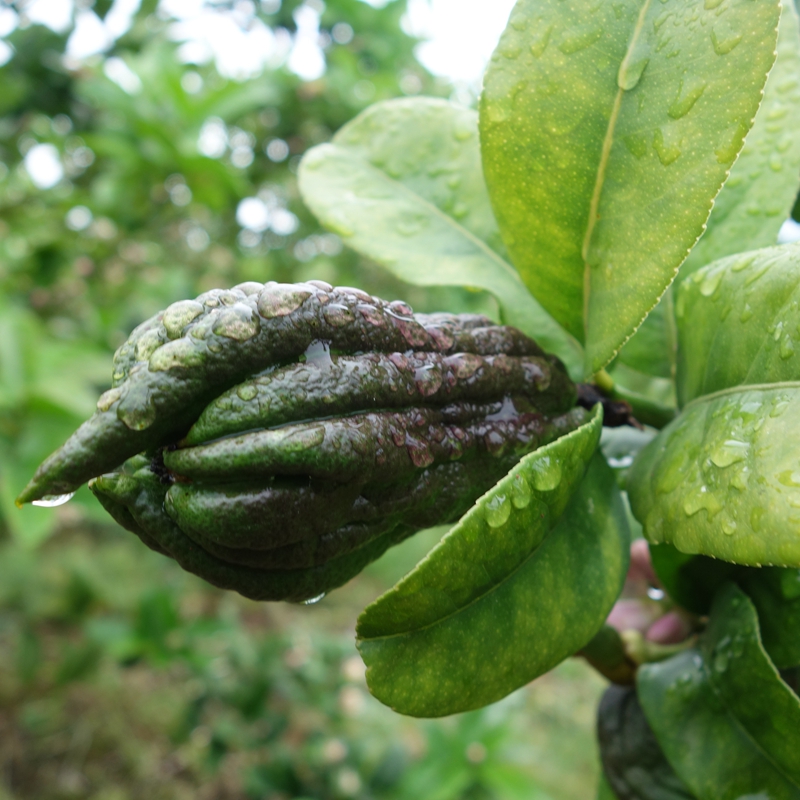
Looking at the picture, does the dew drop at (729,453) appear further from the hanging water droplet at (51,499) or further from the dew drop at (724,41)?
the hanging water droplet at (51,499)

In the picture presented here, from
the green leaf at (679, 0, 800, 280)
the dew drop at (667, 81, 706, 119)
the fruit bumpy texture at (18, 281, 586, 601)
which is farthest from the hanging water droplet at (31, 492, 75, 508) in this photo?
the green leaf at (679, 0, 800, 280)

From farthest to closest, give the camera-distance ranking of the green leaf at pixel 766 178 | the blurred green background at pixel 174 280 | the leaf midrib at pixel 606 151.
A: the blurred green background at pixel 174 280
the green leaf at pixel 766 178
the leaf midrib at pixel 606 151

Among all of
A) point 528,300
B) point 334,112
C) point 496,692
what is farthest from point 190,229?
point 496,692

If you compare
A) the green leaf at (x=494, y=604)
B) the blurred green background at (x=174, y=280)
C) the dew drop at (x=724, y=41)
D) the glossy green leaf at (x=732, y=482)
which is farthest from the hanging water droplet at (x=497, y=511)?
the blurred green background at (x=174, y=280)

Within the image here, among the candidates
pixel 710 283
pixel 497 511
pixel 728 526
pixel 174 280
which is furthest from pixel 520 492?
pixel 174 280

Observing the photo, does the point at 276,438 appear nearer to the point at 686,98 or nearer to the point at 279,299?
the point at 279,299

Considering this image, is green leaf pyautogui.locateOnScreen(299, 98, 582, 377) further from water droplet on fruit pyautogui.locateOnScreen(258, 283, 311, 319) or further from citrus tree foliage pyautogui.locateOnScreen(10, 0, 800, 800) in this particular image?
water droplet on fruit pyautogui.locateOnScreen(258, 283, 311, 319)

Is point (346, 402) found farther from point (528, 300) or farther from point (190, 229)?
point (190, 229)
